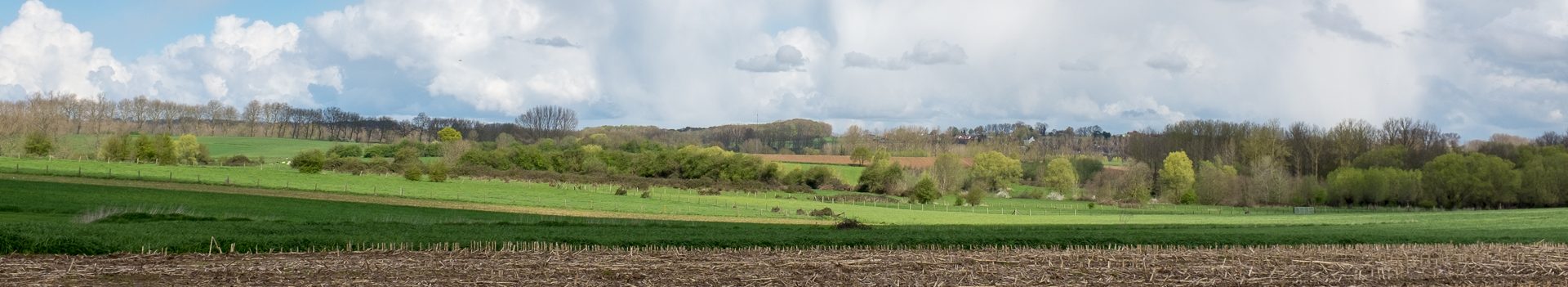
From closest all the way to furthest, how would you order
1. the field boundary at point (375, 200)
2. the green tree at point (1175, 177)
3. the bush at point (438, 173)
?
the field boundary at point (375, 200), the bush at point (438, 173), the green tree at point (1175, 177)

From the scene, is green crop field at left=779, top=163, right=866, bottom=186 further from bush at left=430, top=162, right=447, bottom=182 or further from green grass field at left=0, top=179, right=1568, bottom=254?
green grass field at left=0, top=179, right=1568, bottom=254

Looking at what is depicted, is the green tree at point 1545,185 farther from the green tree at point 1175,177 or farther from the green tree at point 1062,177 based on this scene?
the green tree at point 1062,177

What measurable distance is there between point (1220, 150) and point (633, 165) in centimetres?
8937

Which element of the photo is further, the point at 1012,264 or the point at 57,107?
the point at 57,107

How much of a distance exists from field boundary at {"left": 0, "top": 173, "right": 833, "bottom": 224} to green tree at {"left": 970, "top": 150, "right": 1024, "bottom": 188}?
75.5 meters

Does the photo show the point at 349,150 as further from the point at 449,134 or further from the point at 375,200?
the point at 375,200

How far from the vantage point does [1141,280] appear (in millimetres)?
24781

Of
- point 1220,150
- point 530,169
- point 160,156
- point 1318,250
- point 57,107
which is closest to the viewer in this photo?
point 1318,250

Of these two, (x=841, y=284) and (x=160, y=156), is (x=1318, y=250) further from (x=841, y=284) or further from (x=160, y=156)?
(x=160, y=156)

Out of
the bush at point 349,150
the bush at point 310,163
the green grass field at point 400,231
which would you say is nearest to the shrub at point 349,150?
the bush at point 349,150

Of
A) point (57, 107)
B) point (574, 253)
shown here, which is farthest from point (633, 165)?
point (574, 253)

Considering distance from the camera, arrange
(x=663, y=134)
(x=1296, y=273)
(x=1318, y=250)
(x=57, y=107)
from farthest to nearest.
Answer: (x=663, y=134) → (x=57, y=107) → (x=1318, y=250) → (x=1296, y=273)

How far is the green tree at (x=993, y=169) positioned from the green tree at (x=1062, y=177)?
5522 millimetres

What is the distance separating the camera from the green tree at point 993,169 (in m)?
140
